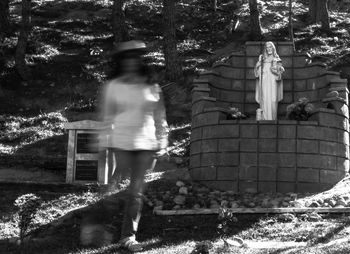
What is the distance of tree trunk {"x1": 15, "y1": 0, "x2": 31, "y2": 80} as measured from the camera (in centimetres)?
2017

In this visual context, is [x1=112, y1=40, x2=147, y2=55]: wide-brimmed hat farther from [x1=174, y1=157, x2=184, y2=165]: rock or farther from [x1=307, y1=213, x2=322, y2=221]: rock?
[x1=174, y1=157, x2=184, y2=165]: rock

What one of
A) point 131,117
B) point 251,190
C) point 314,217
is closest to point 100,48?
point 251,190

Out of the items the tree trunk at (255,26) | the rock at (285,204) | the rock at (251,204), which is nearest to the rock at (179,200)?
the rock at (251,204)

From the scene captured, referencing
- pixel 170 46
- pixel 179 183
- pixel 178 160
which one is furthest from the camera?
pixel 170 46

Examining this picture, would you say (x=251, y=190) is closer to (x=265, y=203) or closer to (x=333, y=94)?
(x=265, y=203)

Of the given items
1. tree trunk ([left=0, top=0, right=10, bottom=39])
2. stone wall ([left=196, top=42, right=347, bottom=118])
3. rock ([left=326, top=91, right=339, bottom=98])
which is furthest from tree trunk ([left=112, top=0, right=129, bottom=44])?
rock ([left=326, top=91, right=339, bottom=98])

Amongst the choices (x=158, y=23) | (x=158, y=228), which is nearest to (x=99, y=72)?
(x=158, y=23)

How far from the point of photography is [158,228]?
8.06 m

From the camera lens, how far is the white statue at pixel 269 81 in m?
12.5

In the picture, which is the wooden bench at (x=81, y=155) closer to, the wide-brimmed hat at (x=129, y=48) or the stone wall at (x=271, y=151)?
the stone wall at (x=271, y=151)

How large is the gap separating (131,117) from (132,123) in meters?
0.07

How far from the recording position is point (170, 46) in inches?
770

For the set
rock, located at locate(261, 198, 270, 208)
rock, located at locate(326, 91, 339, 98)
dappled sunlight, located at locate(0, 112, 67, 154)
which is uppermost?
rock, located at locate(326, 91, 339, 98)

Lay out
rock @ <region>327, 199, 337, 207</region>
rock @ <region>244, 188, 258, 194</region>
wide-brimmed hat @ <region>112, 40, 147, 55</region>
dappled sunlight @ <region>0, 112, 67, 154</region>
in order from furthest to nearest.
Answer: dappled sunlight @ <region>0, 112, 67, 154</region> → rock @ <region>244, 188, 258, 194</region> → rock @ <region>327, 199, 337, 207</region> → wide-brimmed hat @ <region>112, 40, 147, 55</region>
